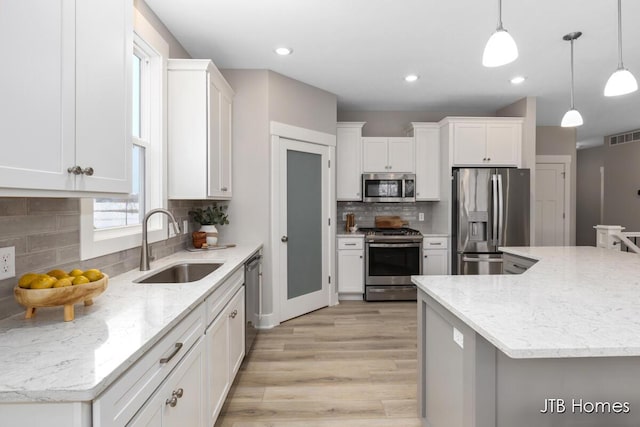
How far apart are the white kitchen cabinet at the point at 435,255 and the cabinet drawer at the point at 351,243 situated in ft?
2.75

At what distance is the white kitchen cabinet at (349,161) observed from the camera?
16.0 ft

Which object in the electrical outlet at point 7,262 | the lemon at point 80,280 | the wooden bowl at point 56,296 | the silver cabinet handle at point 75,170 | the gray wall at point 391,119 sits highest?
the gray wall at point 391,119

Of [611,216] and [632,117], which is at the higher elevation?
[632,117]

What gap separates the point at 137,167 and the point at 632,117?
7.53 m

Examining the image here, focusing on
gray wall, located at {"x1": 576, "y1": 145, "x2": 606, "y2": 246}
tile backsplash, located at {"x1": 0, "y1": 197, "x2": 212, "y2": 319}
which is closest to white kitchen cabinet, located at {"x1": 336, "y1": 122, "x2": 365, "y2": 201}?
tile backsplash, located at {"x1": 0, "y1": 197, "x2": 212, "y2": 319}

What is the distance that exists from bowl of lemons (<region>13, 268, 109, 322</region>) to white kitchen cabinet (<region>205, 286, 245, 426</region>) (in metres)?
0.65

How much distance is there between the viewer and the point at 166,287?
1.73 meters

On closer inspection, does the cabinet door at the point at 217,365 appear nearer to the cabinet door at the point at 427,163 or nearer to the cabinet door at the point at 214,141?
the cabinet door at the point at 214,141

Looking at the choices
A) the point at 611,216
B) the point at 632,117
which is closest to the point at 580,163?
the point at 611,216

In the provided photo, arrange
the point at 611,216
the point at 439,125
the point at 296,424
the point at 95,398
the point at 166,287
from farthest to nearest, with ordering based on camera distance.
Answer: the point at 611,216 < the point at 439,125 < the point at 296,424 < the point at 166,287 < the point at 95,398

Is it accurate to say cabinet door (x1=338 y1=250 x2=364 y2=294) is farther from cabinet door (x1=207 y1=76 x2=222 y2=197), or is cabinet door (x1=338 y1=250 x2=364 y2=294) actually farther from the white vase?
cabinet door (x1=207 y1=76 x2=222 y2=197)


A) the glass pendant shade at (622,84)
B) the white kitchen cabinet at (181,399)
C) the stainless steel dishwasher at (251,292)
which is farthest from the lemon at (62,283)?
the glass pendant shade at (622,84)

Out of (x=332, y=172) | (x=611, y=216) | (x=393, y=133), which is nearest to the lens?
(x=332, y=172)

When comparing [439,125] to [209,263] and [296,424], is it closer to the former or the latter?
[209,263]
